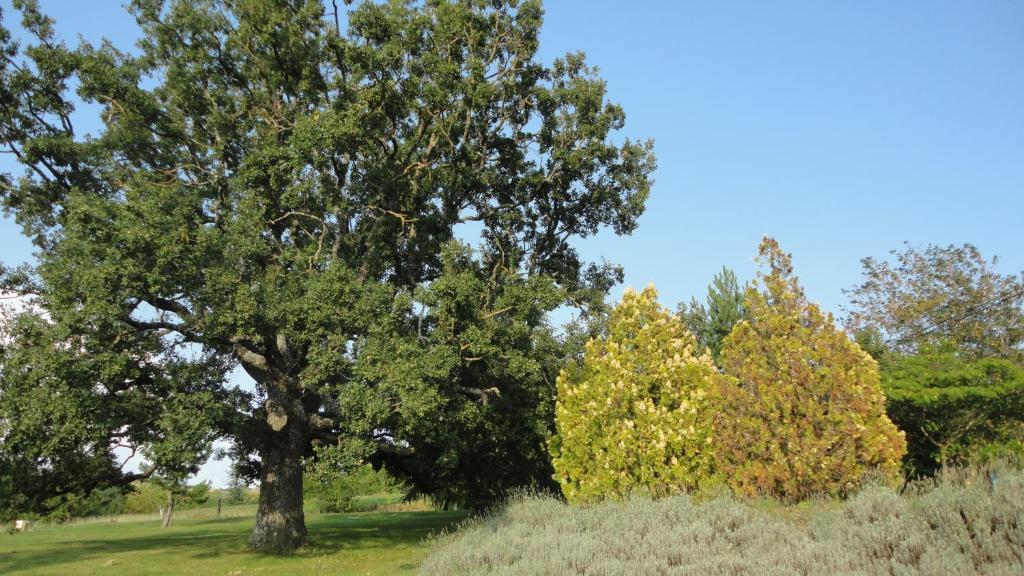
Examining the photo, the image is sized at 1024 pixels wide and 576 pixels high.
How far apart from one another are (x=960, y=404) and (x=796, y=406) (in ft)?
35.9

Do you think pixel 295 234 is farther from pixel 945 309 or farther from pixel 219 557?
pixel 945 309

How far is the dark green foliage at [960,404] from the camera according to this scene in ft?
58.7

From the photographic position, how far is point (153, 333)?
17.9 meters

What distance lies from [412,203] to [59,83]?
11.2m

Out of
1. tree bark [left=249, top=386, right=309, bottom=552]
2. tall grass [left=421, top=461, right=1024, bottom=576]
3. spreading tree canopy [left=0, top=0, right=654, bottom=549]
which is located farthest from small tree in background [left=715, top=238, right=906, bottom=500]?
tree bark [left=249, top=386, right=309, bottom=552]

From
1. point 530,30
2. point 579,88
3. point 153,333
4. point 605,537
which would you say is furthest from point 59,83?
point 605,537

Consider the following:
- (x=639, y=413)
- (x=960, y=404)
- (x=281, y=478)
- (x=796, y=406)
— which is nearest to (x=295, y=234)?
(x=281, y=478)

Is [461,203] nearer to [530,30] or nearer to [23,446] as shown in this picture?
[530,30]

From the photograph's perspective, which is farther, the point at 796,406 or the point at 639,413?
the point at 639,413

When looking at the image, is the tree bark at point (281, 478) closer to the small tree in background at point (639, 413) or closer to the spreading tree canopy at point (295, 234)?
the spreading tree canopy at point (295, 234)

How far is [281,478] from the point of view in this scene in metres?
20.0

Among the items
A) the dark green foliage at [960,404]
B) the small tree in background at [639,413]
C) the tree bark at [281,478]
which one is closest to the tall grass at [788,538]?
the small tree in background at [639,413]

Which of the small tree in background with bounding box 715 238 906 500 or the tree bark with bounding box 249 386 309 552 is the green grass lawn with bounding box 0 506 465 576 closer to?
the tree bark with bounding box 249 386 309 552

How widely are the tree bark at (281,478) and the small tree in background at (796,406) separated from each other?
13.1 m
